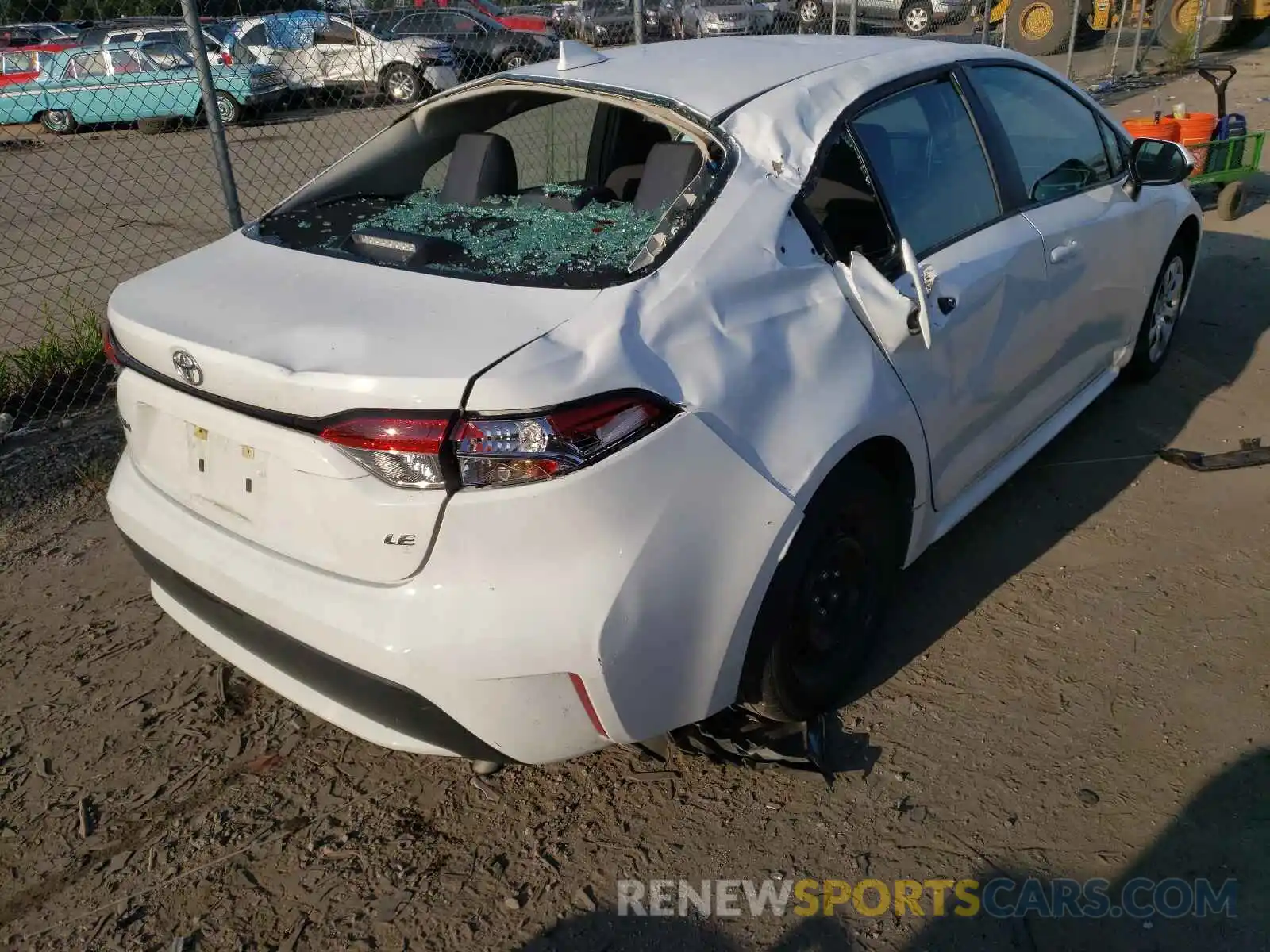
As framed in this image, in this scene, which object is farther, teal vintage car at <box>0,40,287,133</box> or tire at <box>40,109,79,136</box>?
tire at <box>40,109,79,136</box>

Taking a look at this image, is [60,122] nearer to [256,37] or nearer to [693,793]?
[256,37]

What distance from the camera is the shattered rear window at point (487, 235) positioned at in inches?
95.3

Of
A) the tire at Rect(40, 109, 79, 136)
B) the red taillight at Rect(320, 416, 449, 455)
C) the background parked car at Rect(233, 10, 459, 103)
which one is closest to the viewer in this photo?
the red taillight at Rect(320, 416, 449, 455)

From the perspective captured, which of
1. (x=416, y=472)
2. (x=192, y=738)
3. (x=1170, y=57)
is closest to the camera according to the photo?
(x=416, y=472)

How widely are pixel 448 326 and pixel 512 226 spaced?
2.50 ft

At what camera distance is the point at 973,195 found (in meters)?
3.23

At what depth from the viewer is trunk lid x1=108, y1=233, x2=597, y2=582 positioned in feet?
6.65

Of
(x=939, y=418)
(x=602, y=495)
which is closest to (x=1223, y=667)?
(x=939, y=418)

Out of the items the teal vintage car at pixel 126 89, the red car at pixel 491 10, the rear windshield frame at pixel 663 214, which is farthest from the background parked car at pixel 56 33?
the rear windshield frame at pixel 663 214

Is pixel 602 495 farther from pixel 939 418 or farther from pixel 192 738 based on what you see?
pixel 192 738

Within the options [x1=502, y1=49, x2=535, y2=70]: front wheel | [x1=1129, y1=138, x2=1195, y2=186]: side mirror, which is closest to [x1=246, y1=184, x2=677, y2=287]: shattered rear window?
[x1=1129, y1=138, x2=1195, y2=186]: side mirror

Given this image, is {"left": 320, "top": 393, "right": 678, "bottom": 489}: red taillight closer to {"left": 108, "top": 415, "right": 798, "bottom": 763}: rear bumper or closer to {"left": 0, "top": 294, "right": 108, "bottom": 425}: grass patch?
{"left": 108, "top": 415, "right": 798, "bottom": 763}: rear bumper

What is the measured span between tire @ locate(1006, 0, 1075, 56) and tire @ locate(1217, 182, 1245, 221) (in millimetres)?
9302

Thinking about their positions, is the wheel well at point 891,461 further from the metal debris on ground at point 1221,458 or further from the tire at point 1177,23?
the tire at point 1177,23
